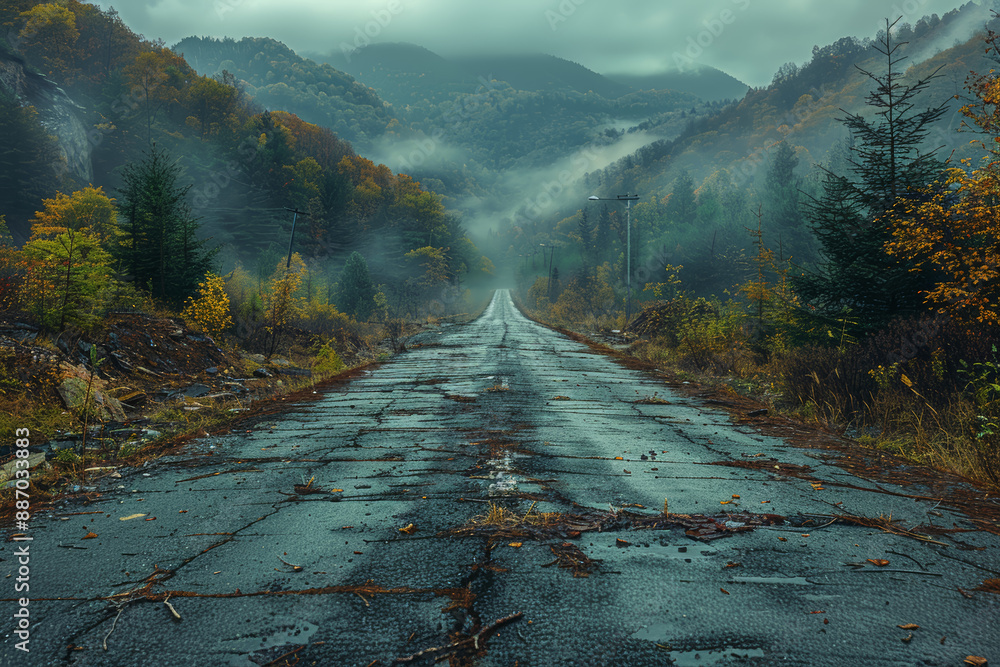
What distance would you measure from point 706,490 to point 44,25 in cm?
8836

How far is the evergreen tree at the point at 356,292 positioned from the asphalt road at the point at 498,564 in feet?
109

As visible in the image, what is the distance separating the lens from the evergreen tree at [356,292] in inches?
1532

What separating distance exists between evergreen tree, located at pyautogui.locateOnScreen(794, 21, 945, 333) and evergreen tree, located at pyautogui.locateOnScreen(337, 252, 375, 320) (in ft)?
106

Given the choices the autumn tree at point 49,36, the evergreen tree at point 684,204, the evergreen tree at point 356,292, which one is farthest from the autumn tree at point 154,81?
the evergreen tree at point 684,204

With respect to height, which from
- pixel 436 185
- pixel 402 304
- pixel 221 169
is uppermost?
pixel 436 185

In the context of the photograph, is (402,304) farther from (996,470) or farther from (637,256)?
(996,470)

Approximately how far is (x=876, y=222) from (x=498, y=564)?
962 cm

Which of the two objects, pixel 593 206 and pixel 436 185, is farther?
pixel 436 185

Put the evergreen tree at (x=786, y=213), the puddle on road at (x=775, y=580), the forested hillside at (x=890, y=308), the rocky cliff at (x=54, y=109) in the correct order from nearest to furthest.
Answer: the puddle on road at (x=775, y=580) → the forested hillside at (x=890, y=308) → the rocky cliff at (x=54, y=109) → the evergreen tree at (x=786, y=213)

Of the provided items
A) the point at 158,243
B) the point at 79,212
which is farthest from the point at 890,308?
the point at 79,212

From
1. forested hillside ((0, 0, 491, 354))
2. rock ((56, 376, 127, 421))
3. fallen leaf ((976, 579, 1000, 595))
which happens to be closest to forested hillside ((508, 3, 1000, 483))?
fallen leaf ((976, 579, 1000, 595))

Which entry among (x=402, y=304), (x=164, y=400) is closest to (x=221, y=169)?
(x=402, y=304)

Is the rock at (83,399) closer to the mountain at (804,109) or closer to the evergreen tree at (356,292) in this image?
the evergreen tree at (356,292)

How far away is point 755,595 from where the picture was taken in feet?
9.97
